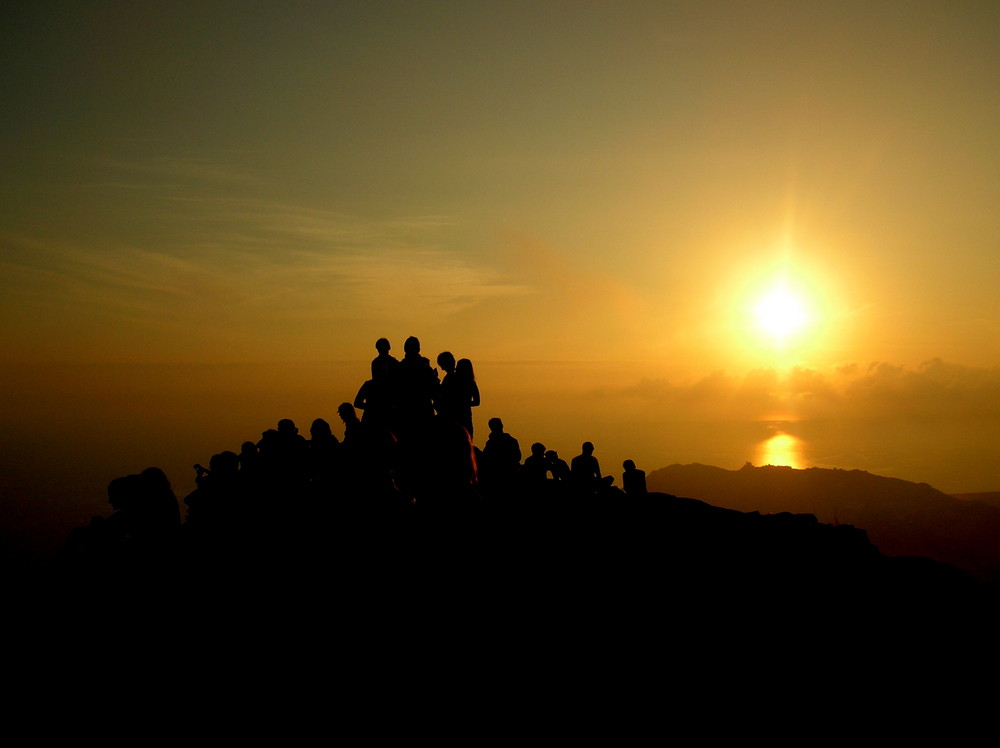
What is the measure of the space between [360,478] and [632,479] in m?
13.2

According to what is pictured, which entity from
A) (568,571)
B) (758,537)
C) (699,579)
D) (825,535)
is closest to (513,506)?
(568,571)

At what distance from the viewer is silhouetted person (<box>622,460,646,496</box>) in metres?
20.2

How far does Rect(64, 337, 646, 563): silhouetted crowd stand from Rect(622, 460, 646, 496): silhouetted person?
1468mm

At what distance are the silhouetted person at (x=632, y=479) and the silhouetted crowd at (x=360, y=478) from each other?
147cm

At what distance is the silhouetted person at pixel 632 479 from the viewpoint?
20250mm

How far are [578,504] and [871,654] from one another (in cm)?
757

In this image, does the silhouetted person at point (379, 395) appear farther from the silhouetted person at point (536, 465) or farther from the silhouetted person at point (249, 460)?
the silhouetted person at point (536, 465)

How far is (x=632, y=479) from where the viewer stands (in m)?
20.5

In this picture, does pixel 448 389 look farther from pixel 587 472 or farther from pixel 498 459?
pixel 587 472

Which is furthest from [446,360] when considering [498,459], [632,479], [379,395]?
[632,479]

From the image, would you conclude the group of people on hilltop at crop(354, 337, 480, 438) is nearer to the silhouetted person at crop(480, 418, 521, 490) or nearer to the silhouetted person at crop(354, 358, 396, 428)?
the silhouetted person at crop(354, 358, 396, 428)

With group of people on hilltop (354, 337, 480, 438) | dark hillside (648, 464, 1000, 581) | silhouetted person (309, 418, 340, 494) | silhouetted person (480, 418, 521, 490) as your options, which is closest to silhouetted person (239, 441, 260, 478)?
silhouetted person (309, 418, 340, 494)

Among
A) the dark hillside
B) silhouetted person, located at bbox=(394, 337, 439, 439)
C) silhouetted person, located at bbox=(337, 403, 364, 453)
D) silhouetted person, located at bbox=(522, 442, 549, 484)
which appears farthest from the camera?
the dark hillside

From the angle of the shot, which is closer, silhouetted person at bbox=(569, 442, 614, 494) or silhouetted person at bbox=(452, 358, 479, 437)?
silhouetted person at bbox=(452, 358, 479, 437)
